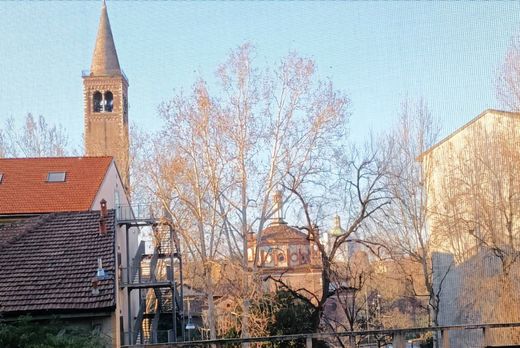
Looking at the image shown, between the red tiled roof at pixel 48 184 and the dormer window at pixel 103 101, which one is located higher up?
the dormer window at pixel 103 101

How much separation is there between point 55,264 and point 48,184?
9268mm

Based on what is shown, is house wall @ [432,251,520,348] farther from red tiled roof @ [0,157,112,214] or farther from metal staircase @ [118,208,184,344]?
red tiled roof @ [0,157,112,214]

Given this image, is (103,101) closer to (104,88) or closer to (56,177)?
(104,88)

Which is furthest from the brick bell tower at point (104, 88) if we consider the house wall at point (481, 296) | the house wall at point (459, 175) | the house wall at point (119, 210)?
the house wall at point (481, 296)

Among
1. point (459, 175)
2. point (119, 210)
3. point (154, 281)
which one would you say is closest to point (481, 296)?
point (459, 175)

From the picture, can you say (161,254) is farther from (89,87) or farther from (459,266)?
(89,87)

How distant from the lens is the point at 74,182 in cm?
2331

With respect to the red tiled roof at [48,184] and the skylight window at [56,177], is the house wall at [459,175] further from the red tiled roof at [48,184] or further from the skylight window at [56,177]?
the skylight window at [56,177]

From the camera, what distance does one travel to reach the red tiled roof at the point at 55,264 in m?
12.9

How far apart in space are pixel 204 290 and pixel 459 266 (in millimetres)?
10429

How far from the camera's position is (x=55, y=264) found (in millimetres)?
14422

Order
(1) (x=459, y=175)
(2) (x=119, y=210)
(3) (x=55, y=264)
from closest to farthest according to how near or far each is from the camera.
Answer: (3) (x=55, y=264)
(2) (x=119, y=210)
(1) (x=459, y=175)

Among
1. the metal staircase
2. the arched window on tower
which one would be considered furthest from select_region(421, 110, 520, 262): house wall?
the arched window on tower

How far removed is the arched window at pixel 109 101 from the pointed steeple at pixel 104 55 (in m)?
1.68
